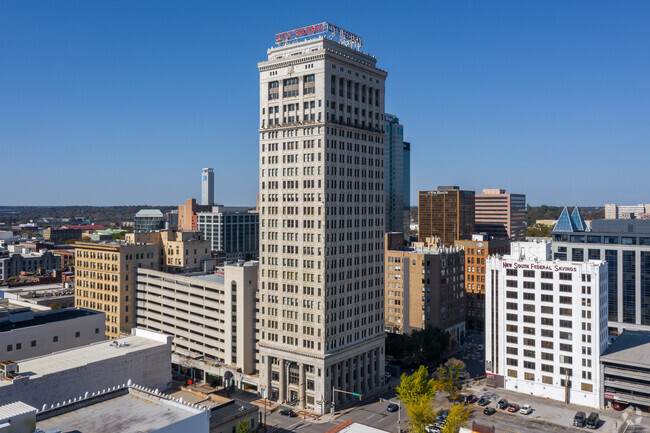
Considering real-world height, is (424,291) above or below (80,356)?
above

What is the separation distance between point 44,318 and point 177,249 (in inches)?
2389

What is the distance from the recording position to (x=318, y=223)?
375ft

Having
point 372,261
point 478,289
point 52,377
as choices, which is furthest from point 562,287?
point 52,377

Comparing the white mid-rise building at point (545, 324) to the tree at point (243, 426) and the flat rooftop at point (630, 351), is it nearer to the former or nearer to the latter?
the flat rooftop at point (630, 351)

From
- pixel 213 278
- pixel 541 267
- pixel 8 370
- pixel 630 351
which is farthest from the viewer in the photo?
pixel 213 278

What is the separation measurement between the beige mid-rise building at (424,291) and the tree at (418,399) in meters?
56.8

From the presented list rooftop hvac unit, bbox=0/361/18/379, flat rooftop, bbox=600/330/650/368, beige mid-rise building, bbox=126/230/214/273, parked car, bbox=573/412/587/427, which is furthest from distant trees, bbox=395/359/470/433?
beige mid-rise building, bbox=126/230/214/273

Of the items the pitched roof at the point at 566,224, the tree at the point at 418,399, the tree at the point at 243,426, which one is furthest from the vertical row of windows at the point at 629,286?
the tree at the point at 243,426

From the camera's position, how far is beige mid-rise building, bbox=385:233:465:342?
166250mm

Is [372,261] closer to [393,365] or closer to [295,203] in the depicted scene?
[295,203]

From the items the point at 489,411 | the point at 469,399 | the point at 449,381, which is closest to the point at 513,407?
the point at 489,411

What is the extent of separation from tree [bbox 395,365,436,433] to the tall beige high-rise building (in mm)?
18119

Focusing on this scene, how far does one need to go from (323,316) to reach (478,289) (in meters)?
100

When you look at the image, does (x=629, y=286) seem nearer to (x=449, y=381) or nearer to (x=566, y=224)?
(x=566, y=224)
